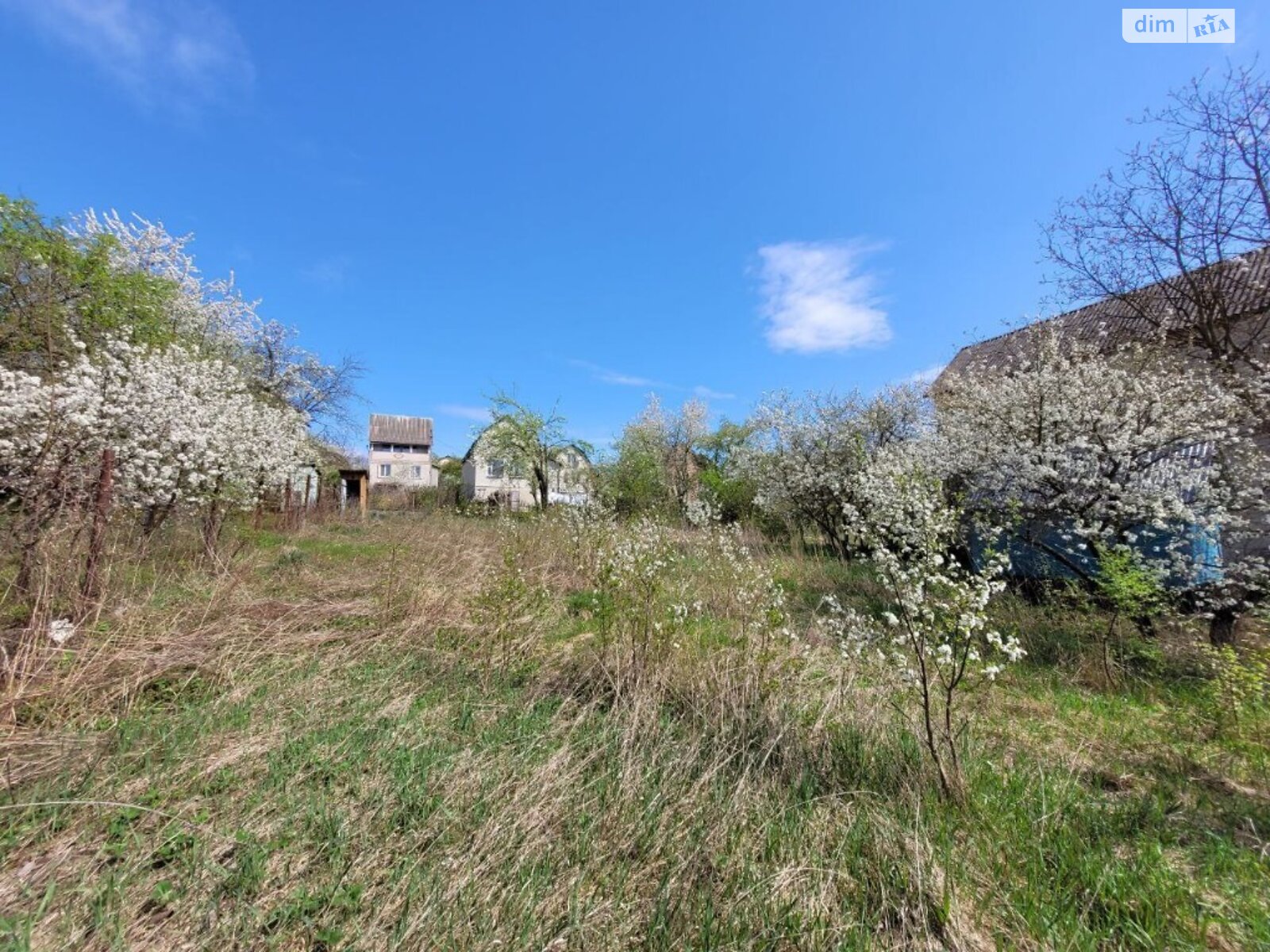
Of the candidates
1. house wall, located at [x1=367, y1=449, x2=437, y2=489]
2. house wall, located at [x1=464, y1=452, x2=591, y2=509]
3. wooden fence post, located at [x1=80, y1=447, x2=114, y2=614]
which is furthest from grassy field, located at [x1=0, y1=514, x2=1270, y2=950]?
house wall, located at [x1=367, y1=449, x2=437, y2=489]

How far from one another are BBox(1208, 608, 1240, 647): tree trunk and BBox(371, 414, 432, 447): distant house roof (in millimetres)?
49069

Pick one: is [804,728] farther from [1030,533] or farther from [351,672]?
[1030,533]

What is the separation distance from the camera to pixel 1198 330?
8258 mm

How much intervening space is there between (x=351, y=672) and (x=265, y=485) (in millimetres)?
10439

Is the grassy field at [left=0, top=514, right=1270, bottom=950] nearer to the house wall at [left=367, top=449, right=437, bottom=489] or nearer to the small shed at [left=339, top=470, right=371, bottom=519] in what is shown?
the small shed at [left=339, top=470, right=371, bottom=519]

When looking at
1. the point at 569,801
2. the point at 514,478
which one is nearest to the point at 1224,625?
the point at 569,801

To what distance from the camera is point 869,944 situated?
1.70 metres

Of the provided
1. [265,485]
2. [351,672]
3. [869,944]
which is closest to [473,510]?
[265,485]

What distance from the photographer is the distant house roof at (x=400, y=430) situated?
150 ft

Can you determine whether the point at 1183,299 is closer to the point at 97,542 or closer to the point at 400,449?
the point at 97,542

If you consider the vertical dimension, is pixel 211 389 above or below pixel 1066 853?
above

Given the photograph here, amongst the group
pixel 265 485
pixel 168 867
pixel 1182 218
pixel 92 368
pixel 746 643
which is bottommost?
pixel 168 867

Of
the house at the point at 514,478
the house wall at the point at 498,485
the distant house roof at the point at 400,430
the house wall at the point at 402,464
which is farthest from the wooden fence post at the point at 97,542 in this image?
the distant house roof at the point at 400,430

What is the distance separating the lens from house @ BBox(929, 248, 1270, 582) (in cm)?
679
